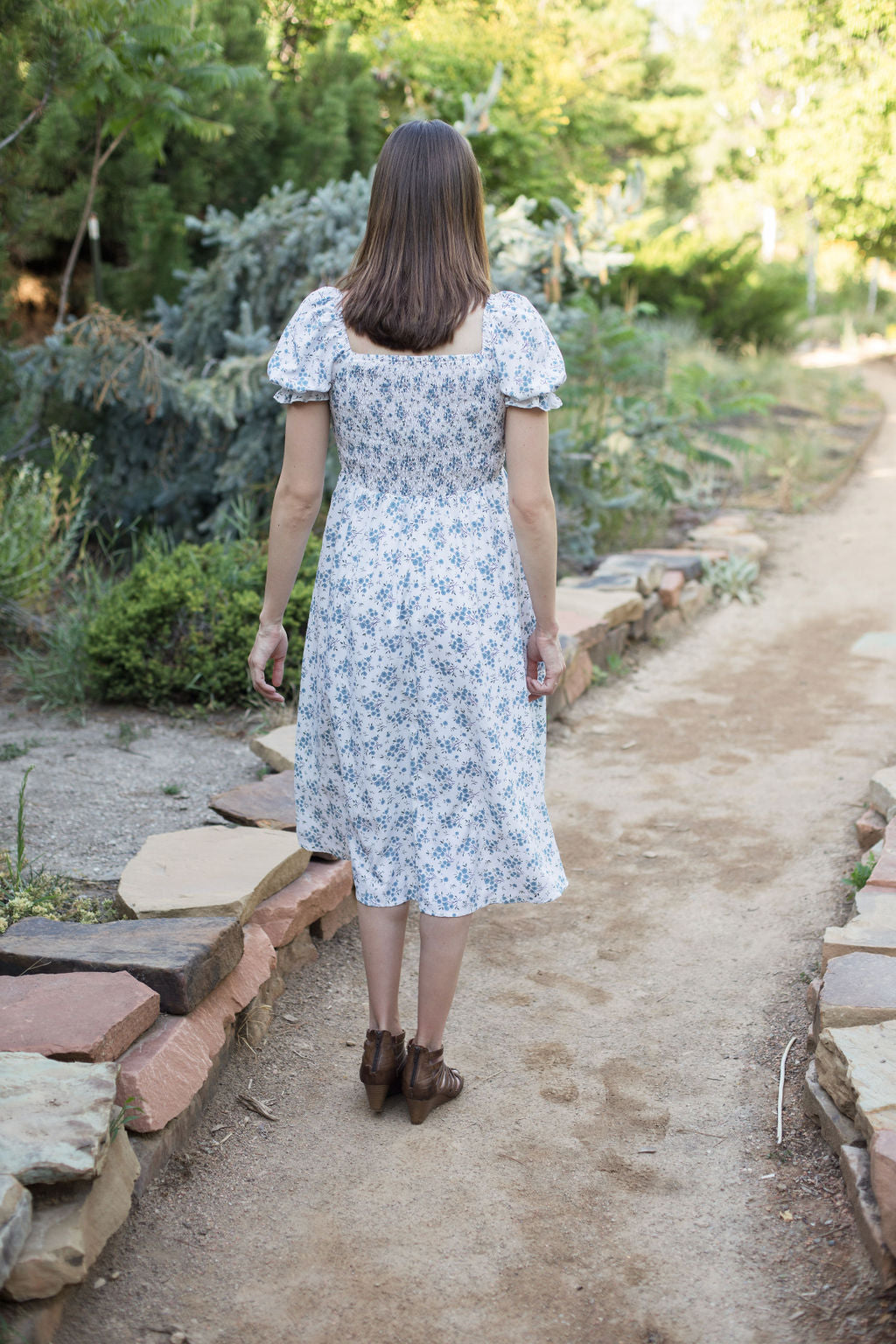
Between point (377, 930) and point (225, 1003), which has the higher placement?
point (377, 930)

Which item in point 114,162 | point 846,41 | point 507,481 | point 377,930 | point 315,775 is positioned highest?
point 846,41

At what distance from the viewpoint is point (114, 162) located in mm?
6910

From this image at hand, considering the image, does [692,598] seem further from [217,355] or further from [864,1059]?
[864,1059]

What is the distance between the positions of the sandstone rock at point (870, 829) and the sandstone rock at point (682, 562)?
313 cm

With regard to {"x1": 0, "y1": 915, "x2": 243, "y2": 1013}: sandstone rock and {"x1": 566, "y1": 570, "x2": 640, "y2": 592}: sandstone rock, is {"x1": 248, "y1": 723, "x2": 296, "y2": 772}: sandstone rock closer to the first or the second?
{"x1": 0, "y1": 915, "x2": 243, "y2": 1013}: sandstone rock

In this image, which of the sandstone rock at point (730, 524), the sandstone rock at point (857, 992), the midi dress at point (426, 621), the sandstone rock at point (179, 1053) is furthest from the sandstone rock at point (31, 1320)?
the sandstone rock at point (730, 524)

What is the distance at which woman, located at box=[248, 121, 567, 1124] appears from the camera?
2135mm

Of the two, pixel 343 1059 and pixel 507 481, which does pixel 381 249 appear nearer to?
pixel 507 481

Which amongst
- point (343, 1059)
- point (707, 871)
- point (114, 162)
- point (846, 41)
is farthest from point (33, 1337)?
point (846, 41)

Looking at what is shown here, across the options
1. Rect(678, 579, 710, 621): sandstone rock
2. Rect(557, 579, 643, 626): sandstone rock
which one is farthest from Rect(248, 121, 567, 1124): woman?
Rect(678, 579, 710, 621): sandstone rock

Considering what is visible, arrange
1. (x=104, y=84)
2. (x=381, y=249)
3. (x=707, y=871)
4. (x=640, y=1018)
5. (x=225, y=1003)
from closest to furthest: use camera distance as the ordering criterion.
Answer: (x=381, y=249)
(x=225, y=1003)
(x=640, y=1018)
(x=707, y=871)
(x=104, y=84)

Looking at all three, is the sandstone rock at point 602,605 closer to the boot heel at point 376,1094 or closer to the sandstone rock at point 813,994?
the sandstone rock at point 813,994

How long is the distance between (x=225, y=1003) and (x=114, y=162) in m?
6.03

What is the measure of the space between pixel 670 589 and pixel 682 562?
1.62 feet
